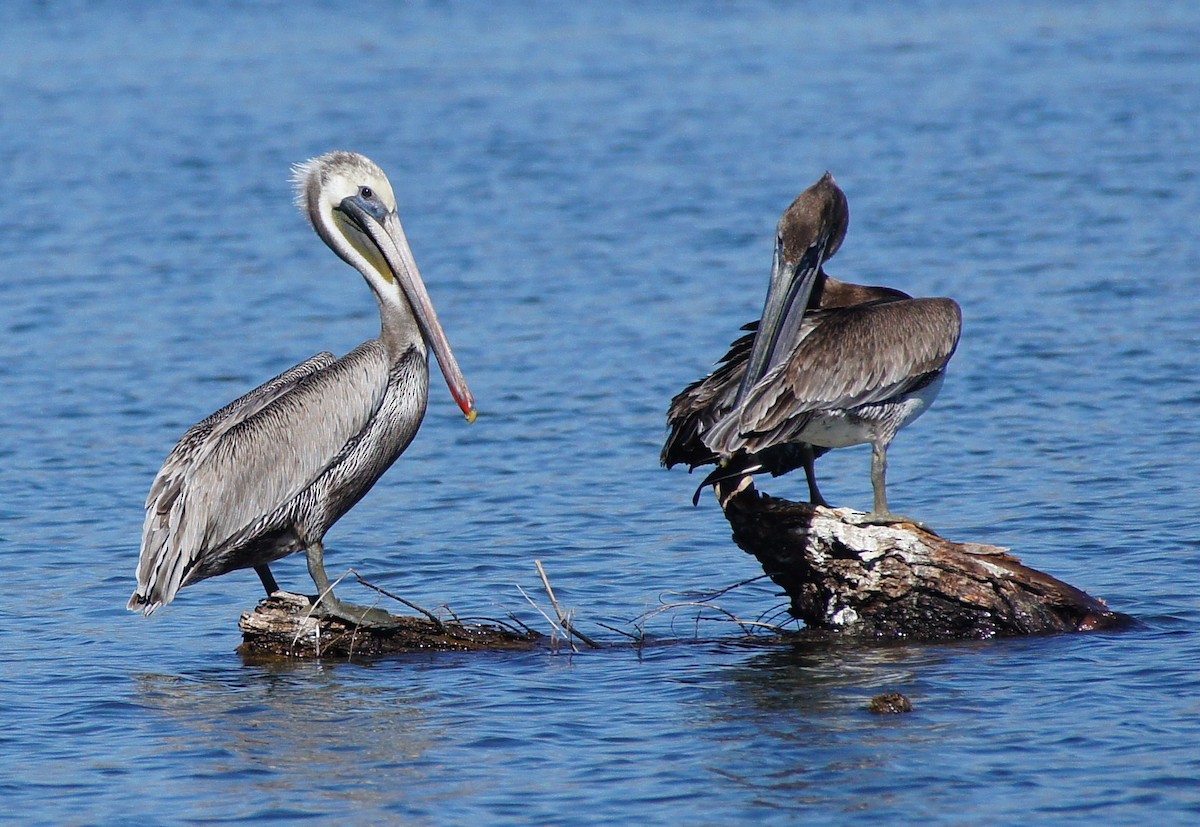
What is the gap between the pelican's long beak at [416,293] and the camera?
708cm

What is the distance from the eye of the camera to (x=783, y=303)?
23.3 ft

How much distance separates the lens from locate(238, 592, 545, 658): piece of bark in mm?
6891

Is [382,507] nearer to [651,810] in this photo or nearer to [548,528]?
[548,528]

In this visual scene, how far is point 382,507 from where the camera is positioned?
9281mm

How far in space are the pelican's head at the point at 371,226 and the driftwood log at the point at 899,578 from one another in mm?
1385

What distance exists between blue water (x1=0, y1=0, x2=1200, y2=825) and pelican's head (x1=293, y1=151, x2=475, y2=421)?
4.30 feet

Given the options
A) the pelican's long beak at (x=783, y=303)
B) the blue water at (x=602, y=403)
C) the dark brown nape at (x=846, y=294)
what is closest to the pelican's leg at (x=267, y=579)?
the blue water at (x=602, y=403)

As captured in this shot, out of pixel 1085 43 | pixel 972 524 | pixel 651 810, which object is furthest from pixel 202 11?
pixel 651 810

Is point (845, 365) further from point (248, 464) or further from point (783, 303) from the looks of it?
point (248, 464)

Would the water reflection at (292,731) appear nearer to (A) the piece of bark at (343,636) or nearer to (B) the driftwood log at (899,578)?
(A) the piece of bark at (343,636)

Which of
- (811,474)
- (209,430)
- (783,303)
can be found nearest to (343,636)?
(209,430)

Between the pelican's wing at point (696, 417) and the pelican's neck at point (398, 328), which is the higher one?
the pelican's neck at point (398, 328)

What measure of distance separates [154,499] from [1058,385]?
19.8ft

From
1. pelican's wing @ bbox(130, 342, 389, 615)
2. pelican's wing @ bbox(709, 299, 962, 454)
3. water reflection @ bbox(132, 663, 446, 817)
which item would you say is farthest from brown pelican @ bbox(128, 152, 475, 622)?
pelican's wing @ bbox(709, 299, 962, 454)
